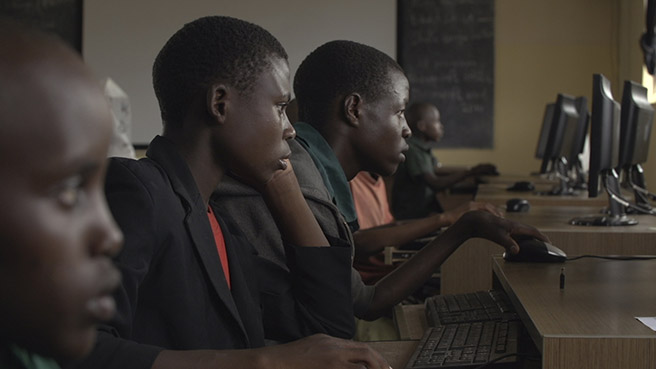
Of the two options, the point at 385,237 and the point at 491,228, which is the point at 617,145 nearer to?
the point at 385,237

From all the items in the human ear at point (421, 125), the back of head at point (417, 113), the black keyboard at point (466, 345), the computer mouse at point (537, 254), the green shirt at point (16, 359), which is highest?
the green shirt at point (16, 359)

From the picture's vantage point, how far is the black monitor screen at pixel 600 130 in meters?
2.23

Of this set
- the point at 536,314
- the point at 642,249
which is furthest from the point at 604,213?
the point at 536,314

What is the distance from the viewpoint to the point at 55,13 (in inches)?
255

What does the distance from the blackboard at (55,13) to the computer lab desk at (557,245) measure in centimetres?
482

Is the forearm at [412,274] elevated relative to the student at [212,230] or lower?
lower

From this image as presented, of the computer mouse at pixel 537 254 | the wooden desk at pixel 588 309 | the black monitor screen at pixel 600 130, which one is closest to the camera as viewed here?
the wooden desk at pixel 588 309

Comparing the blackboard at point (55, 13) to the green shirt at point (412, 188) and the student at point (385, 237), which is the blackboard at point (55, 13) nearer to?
the green shirt at point (412, 188)


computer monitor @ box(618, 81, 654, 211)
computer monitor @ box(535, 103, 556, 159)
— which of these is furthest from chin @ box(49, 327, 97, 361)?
computer monitor @ box(535, 103, 556, 159)

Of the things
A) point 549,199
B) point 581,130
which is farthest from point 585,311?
point 581,130

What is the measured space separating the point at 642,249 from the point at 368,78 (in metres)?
0.84

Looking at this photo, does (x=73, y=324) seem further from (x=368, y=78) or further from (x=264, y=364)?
(x=368, y=78)

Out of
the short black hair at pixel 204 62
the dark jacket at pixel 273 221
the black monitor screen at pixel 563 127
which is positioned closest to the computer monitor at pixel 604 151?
the dark jacket at pixel 273 221

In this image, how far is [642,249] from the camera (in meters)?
2.05
